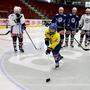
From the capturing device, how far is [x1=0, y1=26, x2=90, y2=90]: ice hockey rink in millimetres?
7723

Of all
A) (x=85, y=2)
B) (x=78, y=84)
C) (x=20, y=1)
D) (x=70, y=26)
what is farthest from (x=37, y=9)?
(x=78, y=84)

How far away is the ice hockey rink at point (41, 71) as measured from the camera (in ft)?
25.3

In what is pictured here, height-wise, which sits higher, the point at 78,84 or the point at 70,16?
the point at 70,16

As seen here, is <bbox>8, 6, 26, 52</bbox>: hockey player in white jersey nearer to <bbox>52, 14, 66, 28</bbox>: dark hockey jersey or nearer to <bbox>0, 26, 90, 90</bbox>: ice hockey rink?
<bbox>0, 26, 90, 90</bbox>: ice hockey rink

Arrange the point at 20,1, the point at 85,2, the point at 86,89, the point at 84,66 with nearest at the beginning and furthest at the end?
the point at 86,89, the point at 84,66, the point at 20,1, the point at 85,2

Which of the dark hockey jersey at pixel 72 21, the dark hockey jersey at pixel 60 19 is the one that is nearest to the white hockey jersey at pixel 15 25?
the dark hockey jersey at pixel 60 19

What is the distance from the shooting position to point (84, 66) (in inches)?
398

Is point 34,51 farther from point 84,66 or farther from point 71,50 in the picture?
point 84,66

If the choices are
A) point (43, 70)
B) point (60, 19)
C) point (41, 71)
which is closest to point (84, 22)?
point (60, 19)

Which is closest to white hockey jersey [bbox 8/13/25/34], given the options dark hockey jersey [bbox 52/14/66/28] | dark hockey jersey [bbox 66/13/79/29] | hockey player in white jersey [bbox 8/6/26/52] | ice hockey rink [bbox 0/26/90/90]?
hockey player in white jersey [bbox 8/6/26/52]

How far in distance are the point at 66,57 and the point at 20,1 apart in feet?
74.4

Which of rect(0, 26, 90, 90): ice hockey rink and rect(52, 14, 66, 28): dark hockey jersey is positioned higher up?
rect(52, 14, 66, 28): dark hockey jersey

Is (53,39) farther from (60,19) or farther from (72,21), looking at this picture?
(72,21)

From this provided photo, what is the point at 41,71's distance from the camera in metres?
9.22
